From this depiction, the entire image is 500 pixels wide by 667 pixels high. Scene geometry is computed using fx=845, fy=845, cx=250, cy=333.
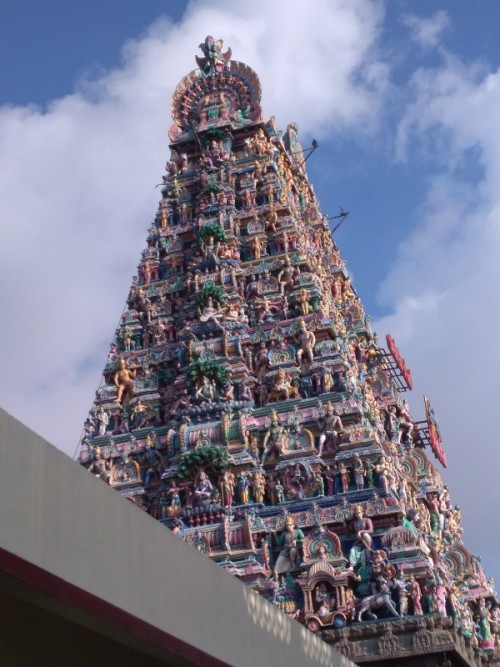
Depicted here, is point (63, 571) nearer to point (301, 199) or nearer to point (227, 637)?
point (227, 637)

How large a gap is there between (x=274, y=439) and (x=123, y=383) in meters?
6.25

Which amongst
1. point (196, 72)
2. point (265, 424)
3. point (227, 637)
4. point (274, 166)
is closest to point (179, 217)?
point (274, 166)

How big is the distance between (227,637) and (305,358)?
16.8 metres

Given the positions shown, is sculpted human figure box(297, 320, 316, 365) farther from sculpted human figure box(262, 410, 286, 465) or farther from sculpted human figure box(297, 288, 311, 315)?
sculpted human figure box(262, 410, 286, 465)

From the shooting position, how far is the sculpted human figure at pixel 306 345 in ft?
83.5

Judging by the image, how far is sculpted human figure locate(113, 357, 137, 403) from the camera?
27250 millimetres

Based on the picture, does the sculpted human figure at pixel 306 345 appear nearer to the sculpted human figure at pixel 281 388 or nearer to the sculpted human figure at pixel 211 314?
the sculpted human figure at pixel 281 388

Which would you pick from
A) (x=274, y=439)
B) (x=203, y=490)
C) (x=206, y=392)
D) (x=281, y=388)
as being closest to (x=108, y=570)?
(x=203, y=490)

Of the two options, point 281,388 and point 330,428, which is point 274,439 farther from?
point 281,388

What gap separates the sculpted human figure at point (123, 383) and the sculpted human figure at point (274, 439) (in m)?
5.52

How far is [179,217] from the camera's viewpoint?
107 ft

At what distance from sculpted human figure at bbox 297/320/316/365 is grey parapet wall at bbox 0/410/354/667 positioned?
15834 millimetres

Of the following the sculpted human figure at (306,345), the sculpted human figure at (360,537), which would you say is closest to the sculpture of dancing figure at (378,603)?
the sculpted human figure at (360,537)

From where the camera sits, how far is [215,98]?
3547 cm
